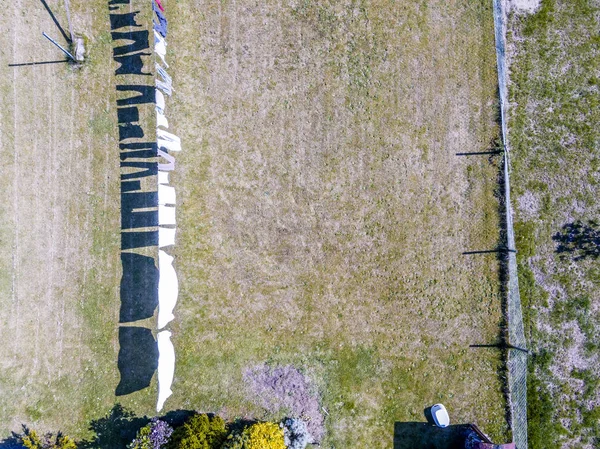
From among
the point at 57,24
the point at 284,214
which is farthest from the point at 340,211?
the point at 57,24

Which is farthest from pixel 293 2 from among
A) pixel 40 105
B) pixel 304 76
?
pixel 40 105

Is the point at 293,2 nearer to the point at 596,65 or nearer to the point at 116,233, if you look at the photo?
the point at 116,233

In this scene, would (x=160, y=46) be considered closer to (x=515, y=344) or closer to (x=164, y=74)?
(x=164, y=74)

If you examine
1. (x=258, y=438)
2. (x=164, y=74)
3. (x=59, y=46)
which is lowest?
(x=258, y=438)

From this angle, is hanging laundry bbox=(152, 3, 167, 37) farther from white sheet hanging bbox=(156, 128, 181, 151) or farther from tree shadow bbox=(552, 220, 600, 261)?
tree shadow bbox=(552, 220, 600, 261)

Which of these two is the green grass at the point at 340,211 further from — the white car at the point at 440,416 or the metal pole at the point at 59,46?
the metal pole at the point at 59,46

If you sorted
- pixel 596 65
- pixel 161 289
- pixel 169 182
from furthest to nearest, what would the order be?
1. pixel 596 65
2. pixel 169 182
3. pixel 161 289
